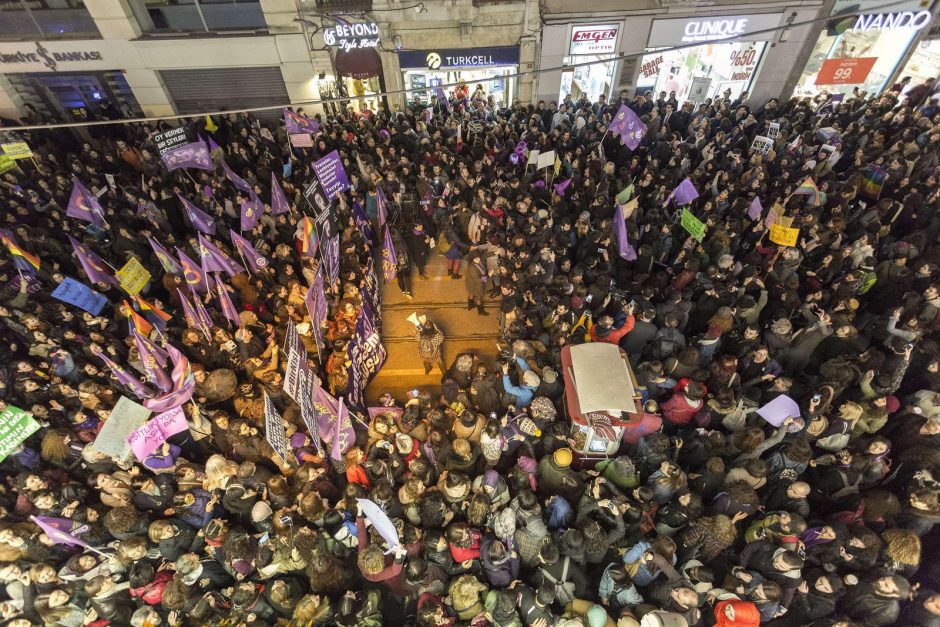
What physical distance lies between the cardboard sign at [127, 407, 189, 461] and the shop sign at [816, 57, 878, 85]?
2095 cm

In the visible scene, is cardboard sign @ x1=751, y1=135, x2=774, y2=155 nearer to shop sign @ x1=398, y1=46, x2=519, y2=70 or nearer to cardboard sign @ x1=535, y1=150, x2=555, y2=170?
cardboard sign @ x1=535, y1=150, x2=555, y2=170

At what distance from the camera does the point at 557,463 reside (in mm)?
5395

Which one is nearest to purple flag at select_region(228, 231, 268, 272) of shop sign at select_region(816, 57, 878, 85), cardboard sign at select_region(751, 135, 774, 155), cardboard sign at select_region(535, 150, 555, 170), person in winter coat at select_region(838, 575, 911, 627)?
cardboard sign at select_region(535, 150, 555, 170)

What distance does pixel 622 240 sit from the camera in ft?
26.2

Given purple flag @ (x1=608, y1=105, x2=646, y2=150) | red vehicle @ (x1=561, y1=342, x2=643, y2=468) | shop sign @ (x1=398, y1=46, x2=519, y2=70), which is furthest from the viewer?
shop sign @ (x1=398, y1=46, x2=519, y2=70)

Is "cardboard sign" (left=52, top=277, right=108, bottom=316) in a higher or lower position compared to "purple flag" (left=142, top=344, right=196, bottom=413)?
higher

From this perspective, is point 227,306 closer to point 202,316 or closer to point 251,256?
point 202,316

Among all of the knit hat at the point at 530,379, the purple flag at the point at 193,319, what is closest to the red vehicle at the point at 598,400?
the knit hat at the point at 530,379

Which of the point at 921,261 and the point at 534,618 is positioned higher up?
the point at 921,261

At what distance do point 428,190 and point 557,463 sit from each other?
655 centimetres

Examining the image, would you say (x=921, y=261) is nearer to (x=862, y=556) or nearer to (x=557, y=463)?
(x=862, y=556)

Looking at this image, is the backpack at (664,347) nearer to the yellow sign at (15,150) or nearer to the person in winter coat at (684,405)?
the person in winter coat at (684,405)

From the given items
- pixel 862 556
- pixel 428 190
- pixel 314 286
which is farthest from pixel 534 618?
pixel 428 190

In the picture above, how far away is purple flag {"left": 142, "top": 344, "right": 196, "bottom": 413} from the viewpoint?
5926mm
